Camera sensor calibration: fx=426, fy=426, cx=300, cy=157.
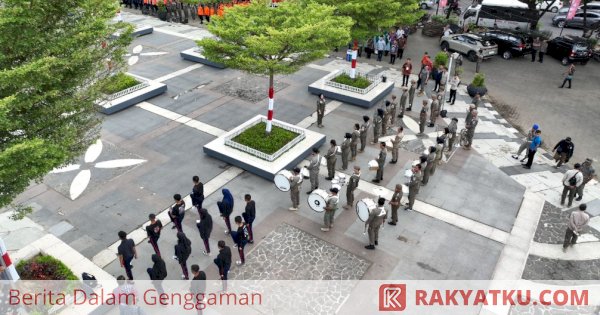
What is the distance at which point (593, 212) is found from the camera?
564 inches

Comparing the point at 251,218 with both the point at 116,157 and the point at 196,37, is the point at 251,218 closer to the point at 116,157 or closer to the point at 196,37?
the point at 116,157

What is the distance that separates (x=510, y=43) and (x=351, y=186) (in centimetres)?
2104

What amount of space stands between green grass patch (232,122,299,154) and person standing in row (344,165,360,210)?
11.7ft

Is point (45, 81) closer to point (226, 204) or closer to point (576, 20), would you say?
point (226, 204)

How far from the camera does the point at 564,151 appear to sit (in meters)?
16.2

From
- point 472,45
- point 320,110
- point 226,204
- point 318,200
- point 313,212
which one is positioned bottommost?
point 313,212

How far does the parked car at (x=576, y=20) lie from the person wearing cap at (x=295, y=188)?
31575mm

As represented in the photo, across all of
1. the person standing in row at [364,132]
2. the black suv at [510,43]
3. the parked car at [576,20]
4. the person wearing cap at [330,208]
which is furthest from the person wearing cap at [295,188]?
the parked car at [576,20]

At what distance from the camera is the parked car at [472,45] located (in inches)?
1081

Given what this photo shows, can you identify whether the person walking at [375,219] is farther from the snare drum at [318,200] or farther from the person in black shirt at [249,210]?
the person in black shirt at [249,210]

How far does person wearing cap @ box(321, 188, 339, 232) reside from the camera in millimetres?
12078

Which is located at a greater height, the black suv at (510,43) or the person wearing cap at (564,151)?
the black suv at (510,43)

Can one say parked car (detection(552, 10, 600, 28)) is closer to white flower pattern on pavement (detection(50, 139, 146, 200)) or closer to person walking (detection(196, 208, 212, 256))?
white flower pattern on pavement (detection(50, 139, 146, 200))

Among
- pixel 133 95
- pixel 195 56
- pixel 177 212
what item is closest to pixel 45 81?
pixel 177 212
